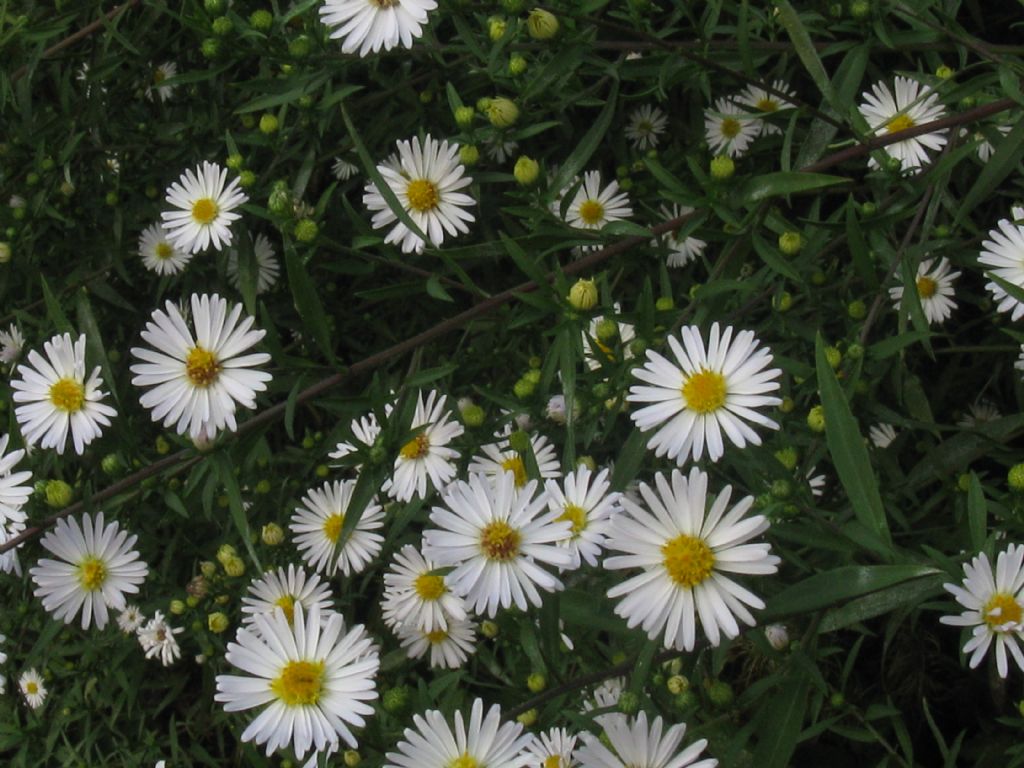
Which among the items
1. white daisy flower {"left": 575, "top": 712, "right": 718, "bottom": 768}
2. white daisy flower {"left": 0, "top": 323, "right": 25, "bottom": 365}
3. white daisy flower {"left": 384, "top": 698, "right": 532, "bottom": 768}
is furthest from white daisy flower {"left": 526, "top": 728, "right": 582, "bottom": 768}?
white daisy flower {"left": 0, "top": 323, "right": 25, "bottom": 365}

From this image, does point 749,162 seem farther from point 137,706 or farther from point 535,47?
point 137,706

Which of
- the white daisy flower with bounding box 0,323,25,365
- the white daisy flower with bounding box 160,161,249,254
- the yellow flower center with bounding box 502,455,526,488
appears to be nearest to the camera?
the yellow flower center with bounding box 502,455,526,488

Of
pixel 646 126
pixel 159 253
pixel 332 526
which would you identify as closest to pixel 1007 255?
pixel 646 126

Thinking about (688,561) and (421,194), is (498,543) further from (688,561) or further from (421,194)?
(421,194)

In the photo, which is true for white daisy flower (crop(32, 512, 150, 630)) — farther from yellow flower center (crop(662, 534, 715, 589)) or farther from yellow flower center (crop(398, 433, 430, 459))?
yellow flower center (crop(662, 534, 715, 589))

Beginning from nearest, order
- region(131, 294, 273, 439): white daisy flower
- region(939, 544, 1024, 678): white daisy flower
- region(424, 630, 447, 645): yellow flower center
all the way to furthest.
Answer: region(939, 544, 1024, 678): white daisy flower
region(131, 294, 273, 439): white daisy flower
region(424, 630, 447, 645): yellow flower center
